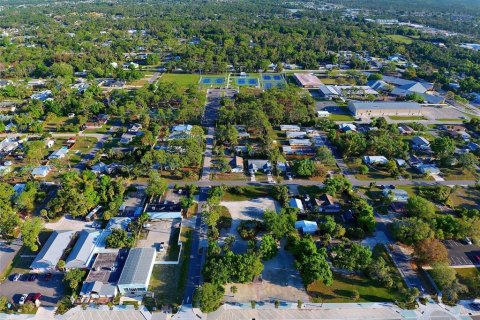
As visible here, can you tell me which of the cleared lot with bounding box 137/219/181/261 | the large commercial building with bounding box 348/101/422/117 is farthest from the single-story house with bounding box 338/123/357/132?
the cleared lot with bounding box 137/219/181/261

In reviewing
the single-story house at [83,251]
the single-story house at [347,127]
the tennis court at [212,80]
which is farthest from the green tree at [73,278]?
the tennis court at [212,80]

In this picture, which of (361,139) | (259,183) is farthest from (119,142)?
(361,139)

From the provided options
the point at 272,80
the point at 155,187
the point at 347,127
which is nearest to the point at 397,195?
the point at 347,127

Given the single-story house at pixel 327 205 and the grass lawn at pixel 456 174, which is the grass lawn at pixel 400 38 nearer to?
the grass lawn at pixel 456 174

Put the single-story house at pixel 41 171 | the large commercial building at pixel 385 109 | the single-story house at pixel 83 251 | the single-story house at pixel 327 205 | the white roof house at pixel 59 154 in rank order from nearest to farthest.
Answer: the single-story house at pixel 83 251
the single-story house at pixel 327 205
the single-story house at pixel 41 171
the white roof house at pixel 59 154
the large commercial building at pixel 385 109

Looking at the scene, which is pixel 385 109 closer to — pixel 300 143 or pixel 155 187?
pixel 300 143

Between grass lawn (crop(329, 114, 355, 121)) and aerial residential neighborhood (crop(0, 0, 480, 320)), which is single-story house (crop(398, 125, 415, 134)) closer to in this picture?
aerial residential neighborhood (crop(0, 0, 480, 320))
